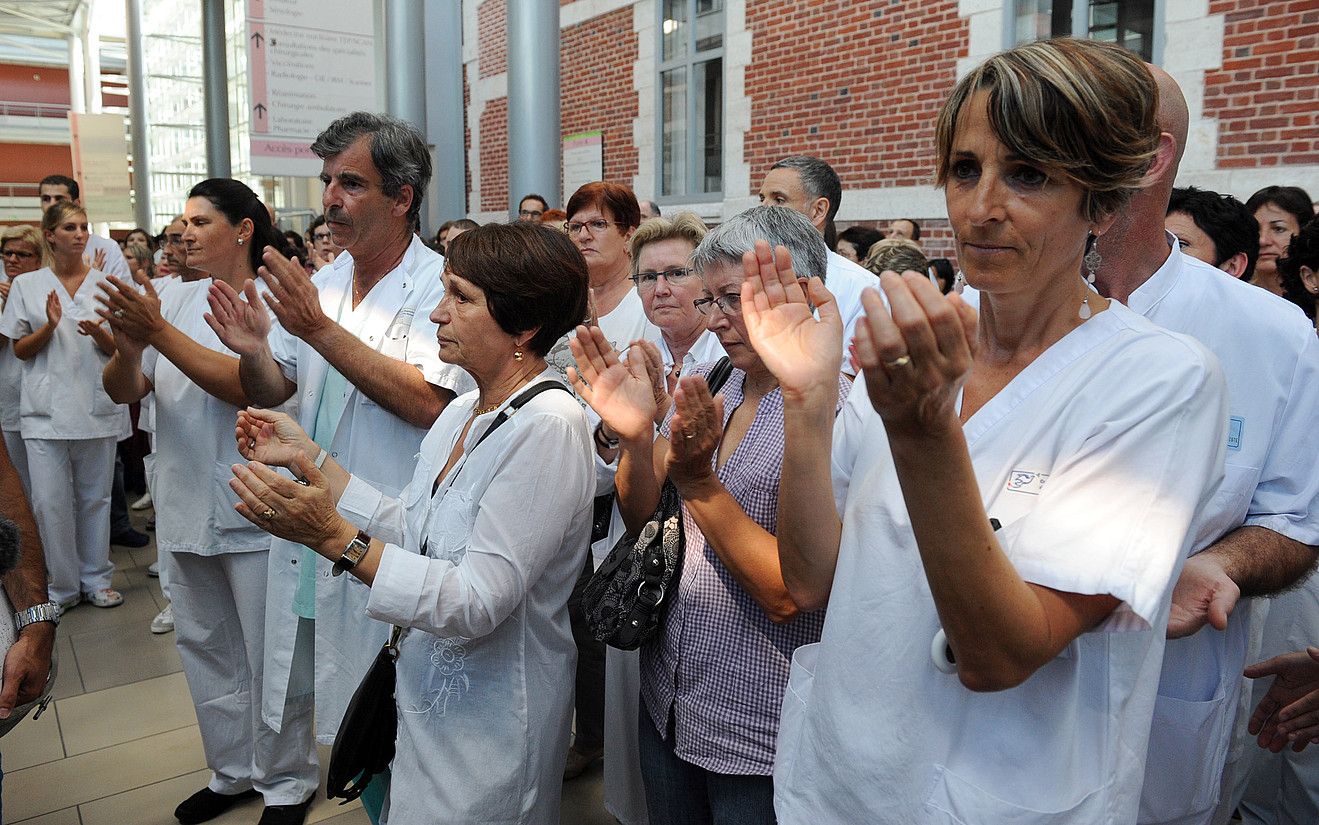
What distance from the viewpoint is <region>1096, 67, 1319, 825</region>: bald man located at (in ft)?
5.44

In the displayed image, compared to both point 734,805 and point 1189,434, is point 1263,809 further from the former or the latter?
point 1189,434

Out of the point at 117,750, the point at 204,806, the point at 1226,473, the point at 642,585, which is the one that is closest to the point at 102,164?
the point at 117,750

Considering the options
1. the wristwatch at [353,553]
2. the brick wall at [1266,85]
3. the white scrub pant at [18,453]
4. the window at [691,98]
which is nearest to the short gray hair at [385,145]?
the wristwatch at [353,553]

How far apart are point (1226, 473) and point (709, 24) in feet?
29.5

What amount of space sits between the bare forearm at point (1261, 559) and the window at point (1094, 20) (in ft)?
17.7

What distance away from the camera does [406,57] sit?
6234mm

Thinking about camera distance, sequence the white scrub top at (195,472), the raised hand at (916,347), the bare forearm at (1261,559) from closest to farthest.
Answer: the raised hand at (916,347), the bare forearm at (1261,559), the white scrub top at (195,472)

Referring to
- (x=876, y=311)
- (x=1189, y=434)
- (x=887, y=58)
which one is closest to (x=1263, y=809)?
(x=1189, y=434)

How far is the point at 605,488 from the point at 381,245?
1.07 metres

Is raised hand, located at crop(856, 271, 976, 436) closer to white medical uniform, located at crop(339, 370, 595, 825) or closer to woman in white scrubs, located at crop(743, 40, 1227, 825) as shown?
woman in white scrubs, located at crop(743, 40, 1227, 825)

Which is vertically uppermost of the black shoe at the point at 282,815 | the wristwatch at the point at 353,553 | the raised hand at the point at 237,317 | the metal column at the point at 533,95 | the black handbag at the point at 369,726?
the metal column at the point at 533,95

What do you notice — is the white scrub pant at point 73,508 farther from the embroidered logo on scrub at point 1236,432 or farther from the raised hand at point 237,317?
the embroidered logo on scrub at point 1236,432

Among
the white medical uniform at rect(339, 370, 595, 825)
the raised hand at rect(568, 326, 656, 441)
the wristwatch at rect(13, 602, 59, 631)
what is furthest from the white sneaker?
the raised hand at rect(568, 326, 656, 441)

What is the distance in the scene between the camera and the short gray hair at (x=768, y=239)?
7.48 feet
